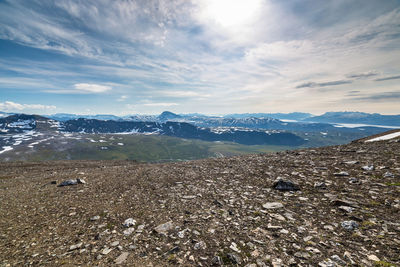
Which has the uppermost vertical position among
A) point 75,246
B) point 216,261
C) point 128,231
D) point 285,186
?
point 285,186

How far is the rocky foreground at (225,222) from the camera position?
17.7 feet

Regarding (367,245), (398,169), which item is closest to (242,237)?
(367,245)

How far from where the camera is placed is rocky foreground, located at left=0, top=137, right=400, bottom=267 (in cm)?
539

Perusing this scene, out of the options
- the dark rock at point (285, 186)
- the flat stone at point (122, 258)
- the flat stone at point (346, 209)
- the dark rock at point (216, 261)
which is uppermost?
the flat stone at point (346, 209)

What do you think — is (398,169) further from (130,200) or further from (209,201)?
(130,200)

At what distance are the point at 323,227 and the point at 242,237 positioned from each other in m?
2.98

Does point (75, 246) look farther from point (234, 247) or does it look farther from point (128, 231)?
point (234, 247)

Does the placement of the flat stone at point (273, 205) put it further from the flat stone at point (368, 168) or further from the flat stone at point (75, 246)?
the flat stone at point (75, 246)

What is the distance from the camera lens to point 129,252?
5984 millimetres

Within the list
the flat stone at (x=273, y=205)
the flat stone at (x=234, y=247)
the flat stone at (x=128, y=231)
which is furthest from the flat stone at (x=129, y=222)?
the flat stone at (x=273, y=205)

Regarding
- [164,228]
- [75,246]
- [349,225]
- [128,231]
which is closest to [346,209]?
[349,225]

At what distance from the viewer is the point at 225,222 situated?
7293 millimetres

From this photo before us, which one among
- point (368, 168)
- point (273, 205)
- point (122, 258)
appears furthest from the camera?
point (368, 168)

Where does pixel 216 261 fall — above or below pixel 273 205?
below
